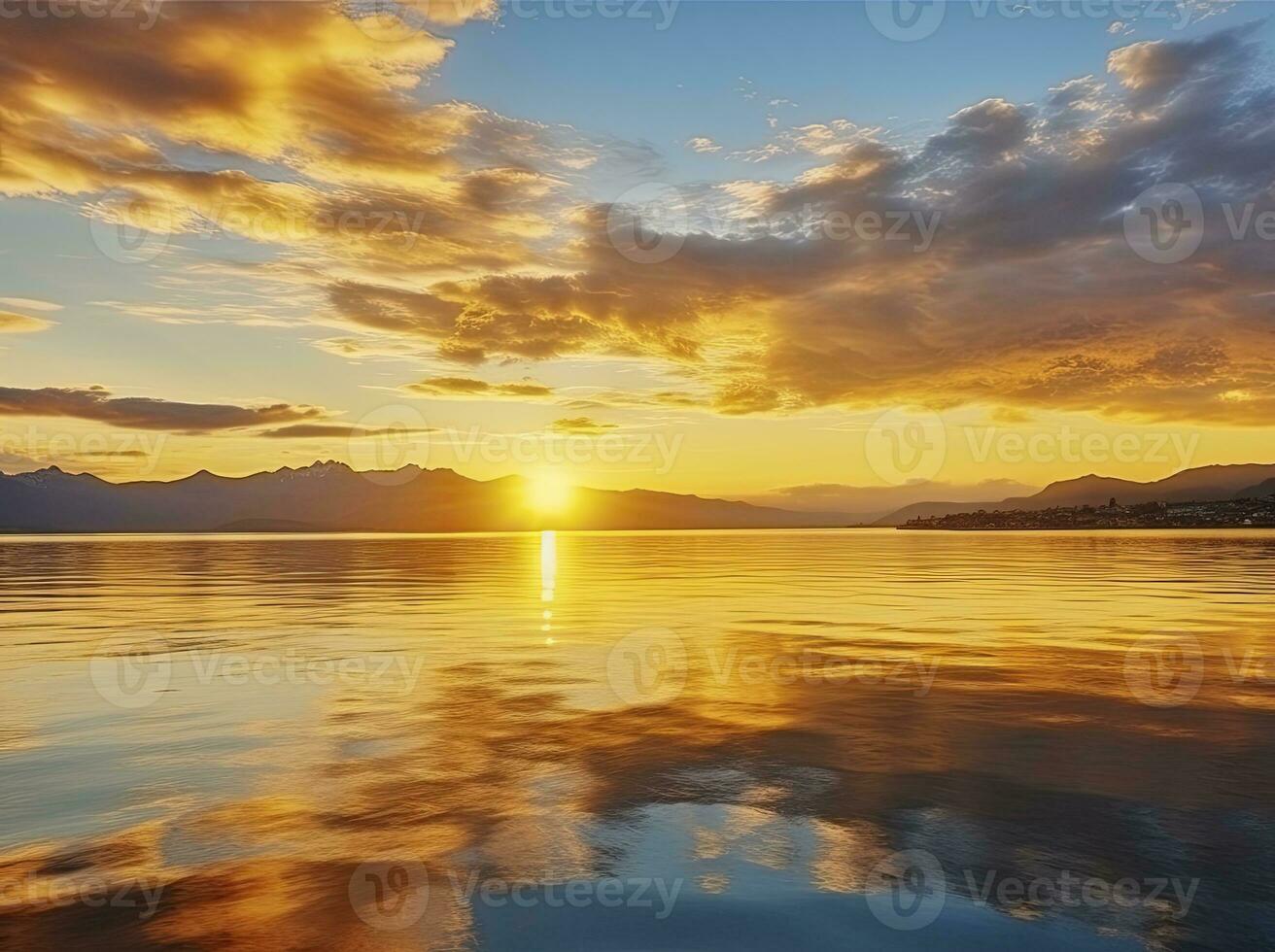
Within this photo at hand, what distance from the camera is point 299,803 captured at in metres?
10.4

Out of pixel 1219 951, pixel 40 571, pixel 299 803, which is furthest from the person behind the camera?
pixel 40 571

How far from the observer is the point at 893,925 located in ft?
23.6

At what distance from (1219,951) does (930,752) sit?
5.80 metres

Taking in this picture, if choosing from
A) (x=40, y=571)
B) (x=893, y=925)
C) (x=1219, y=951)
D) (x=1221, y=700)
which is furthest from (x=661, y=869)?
(x=40, y=571)

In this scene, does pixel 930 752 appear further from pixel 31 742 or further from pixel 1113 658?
pixel 31 742

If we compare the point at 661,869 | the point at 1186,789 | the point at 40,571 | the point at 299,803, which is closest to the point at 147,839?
Answer: the point at 299,803

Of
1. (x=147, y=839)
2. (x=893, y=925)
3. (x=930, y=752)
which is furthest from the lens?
(x=930, y=752)

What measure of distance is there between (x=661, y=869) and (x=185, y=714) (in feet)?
36.8

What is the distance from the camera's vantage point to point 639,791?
35.5 ft

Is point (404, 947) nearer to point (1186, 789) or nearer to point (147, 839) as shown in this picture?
point (147, 839)

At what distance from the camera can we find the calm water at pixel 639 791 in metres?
7.34

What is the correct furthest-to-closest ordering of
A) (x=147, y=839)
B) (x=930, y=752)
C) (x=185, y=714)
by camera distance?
(x=185, y=714) < (x=930, y=752) < (x=147, y=839)

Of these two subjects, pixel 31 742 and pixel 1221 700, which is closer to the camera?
pixel 31 742

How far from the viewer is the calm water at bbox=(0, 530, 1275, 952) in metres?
7.34
